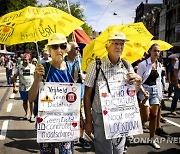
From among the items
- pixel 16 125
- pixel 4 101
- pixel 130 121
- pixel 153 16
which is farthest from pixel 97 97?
pixel 153 16

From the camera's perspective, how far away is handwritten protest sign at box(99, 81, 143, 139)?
3121 millimetres

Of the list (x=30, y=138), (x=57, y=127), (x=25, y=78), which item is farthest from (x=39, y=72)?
(x=25, y=78)

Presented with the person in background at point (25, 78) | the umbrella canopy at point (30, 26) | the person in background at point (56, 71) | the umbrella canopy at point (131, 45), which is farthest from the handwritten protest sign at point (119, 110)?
the person in background at point (25, 78)

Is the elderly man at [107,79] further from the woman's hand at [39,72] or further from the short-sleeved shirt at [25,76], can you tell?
the short-sleeved shirt at [25,76]

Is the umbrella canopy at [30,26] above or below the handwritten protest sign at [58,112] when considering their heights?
above

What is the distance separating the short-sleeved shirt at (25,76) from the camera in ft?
25.2

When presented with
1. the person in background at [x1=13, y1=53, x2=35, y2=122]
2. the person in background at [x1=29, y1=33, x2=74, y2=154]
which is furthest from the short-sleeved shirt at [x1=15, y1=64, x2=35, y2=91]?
the person in background at [x1=29, y1=33, x2=74, y2=154]

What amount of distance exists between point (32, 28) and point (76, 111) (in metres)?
1.28

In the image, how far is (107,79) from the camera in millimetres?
3150

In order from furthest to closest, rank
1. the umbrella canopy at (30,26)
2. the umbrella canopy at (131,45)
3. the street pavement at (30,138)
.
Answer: the street pavement at (30,138) < the umbrella canopy at (131,45) < the umbrella canopy at (30,26)

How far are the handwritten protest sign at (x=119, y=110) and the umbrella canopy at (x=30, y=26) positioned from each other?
40.1 inches

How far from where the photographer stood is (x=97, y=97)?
10.4 ft

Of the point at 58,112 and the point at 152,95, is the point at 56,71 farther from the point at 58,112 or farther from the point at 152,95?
the point at 152,95

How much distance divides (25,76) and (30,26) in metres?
4.16
